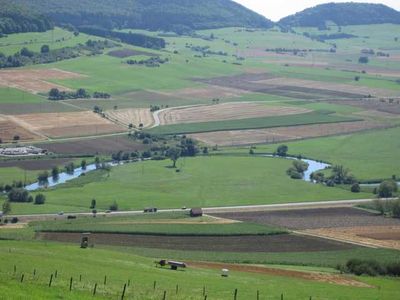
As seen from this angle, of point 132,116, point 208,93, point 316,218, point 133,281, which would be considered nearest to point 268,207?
point 316,218

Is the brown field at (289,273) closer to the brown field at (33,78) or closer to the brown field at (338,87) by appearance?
the brown field at (33,78)

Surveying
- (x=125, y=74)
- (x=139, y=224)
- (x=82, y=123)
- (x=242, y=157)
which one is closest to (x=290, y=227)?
(x=139, y=224)

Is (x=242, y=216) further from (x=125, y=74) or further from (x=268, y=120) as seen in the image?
(x=125, y=74)

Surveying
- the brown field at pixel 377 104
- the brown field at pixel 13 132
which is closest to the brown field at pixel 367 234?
the brown field at pixel 13 132

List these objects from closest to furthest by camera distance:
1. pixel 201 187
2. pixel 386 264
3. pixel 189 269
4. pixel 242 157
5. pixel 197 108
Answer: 1. pixel 189 269
2. pixel 386 264
3. pixel 201 187
4. pixel 242 157
5. pixel 197 108

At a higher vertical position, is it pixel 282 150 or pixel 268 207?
pixel 282 150

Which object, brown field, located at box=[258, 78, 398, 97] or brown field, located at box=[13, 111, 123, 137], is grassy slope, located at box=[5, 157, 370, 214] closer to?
brown field, located at box=[13, 111, 123, 137]

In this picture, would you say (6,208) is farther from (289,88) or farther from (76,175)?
(289,88)
